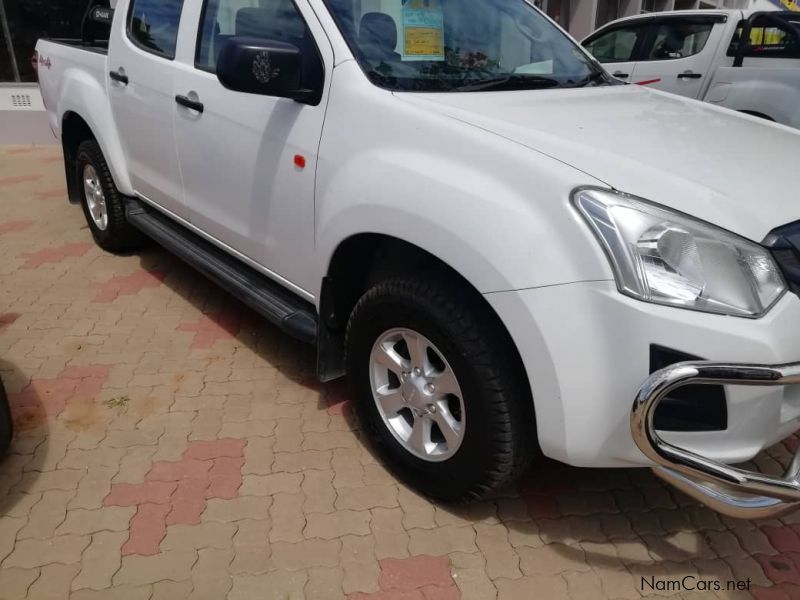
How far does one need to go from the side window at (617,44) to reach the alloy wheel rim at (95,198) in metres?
5.74

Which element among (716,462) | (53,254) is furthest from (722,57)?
(53,254)

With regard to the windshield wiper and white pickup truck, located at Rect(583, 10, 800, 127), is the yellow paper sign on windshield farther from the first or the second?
white pickup truck, located at Rect(583, 10, 800, 127)

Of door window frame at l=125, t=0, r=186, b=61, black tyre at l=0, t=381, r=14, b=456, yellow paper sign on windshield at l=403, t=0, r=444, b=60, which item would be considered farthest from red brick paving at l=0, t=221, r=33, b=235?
yellow paper sign on windshield at l=403, t=0, r=444, b=60

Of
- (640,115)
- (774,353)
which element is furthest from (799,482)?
(640,115)

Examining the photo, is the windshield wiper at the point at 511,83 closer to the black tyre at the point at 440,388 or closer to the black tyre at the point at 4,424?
the black tyre at the point at 440,388

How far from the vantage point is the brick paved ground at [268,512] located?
6.98 feet

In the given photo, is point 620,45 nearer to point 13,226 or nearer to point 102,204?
point 102,204

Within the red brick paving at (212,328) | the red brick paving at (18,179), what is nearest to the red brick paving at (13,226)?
the red brick paving at (18,179)

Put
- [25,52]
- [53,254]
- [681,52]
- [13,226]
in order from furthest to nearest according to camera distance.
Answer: [25,52], [681,52], [13,226], [53,254]

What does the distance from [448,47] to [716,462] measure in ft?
5.92

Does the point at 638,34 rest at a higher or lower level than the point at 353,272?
higher

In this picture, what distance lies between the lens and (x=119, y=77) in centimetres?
380

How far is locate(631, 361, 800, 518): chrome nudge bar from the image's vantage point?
163 cm

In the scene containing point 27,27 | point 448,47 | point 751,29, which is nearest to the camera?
point 448,47
